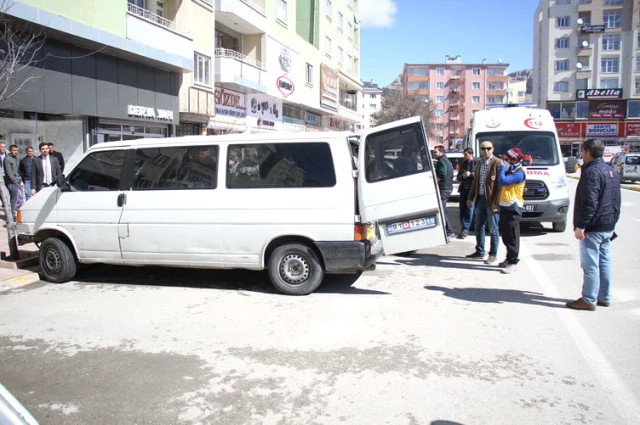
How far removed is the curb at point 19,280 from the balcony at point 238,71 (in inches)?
636

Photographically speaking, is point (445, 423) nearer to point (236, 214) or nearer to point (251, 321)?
point (251, 321)

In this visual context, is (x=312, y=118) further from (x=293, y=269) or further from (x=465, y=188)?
(x=293, y=269)

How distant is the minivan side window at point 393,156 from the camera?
5949mm

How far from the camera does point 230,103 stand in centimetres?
2395

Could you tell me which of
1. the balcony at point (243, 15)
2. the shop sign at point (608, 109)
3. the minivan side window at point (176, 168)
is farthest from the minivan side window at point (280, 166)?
the shop sign at point (608, 109)

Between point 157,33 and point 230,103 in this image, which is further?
point 230,103

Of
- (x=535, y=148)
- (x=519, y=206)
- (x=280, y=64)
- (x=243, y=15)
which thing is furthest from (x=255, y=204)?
(x=280, y=64)

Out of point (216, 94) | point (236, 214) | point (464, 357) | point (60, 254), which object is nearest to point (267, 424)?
point (464, 357)

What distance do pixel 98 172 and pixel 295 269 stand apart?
123 inches

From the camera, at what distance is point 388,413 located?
11.0 feet

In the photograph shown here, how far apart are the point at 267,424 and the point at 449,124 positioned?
106 metres

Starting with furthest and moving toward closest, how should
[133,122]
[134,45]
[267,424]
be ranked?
[133,122] < [134,45] < [267,424]

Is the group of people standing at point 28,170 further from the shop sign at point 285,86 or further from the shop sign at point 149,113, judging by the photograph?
the shop sign at point 285,86

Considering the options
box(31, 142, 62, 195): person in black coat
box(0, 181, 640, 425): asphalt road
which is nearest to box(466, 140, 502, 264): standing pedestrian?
box(0, 181, 640, 425): asphalt road
